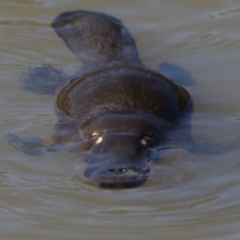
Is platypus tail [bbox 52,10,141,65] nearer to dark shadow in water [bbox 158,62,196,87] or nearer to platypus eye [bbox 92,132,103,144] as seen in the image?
dark shadow in water [bbox 158,62,196,87]

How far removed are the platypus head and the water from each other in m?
0.07

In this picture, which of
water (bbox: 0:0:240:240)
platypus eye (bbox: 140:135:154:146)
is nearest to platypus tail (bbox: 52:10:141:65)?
water (bbox: 0:0:240:240)

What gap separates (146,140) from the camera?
4.50 m

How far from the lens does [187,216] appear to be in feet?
12.6

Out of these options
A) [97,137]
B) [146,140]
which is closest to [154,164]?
[146,140]

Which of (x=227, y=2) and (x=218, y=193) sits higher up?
(x=227, y=2)

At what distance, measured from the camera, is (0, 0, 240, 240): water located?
3.79 m

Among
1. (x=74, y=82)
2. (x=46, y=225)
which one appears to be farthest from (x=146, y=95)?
(x=46, y=225)

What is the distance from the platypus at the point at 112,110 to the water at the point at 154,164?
0.08 m

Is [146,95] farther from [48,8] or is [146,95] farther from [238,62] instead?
[48,8]

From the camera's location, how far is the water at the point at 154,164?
3791 millimetres

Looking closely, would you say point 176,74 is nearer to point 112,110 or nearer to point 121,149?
point 112,110

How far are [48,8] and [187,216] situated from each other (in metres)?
3.29

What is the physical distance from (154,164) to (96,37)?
1.86 metres
